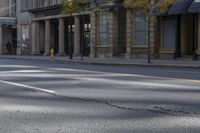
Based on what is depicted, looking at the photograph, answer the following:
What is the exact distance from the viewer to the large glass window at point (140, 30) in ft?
121

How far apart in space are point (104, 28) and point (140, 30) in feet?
16.6

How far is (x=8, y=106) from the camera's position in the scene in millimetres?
10195

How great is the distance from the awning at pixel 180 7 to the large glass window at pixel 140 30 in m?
3.72

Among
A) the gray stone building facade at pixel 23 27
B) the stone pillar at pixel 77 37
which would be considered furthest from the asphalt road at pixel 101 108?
the gray stone building facade at pixel 23 27

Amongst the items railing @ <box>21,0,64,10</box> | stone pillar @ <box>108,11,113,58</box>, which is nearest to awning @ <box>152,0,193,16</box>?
stone pillar @ <box>108,11,113,58</box>

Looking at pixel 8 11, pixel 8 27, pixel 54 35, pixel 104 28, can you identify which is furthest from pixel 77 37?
pixel 8 27

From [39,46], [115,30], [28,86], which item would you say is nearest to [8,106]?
[28,86]

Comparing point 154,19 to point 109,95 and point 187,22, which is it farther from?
point 109,95

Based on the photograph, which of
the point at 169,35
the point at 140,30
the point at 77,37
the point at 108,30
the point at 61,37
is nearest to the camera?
the point at 169,35

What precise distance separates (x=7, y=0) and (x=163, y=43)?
3192cm

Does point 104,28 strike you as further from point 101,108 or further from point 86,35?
point 101,108

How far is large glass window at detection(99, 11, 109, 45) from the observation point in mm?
41184

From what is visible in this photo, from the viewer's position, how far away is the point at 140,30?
123ft

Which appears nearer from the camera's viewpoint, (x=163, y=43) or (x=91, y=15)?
(x=163, y=43)
